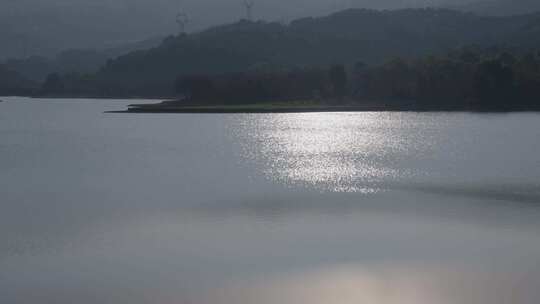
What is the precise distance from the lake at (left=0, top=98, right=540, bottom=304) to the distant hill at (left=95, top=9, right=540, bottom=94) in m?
80.6

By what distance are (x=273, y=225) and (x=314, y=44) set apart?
Answer: 115m

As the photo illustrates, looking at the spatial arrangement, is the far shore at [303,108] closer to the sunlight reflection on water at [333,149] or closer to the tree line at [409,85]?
the tree line at [409,85]

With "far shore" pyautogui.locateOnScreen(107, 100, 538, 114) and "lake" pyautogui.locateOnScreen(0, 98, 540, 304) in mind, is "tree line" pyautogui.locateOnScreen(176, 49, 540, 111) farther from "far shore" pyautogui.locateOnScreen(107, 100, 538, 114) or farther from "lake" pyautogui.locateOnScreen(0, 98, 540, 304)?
"lake" pyautogui.locateOnScreen(0, 98, 540, 304)

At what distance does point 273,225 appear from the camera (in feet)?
44.0

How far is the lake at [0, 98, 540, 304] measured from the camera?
9.48 metres

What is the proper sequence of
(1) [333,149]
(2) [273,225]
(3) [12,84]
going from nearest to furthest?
(2) [273,225] < (1) [333,149] < (3) [12,84]

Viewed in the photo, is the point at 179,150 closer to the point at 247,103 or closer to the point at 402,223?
the point at 402,223

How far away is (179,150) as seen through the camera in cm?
2961

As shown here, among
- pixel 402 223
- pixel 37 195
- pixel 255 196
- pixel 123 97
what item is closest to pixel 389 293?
pixel 402 223

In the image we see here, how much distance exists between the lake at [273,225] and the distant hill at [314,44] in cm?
8060

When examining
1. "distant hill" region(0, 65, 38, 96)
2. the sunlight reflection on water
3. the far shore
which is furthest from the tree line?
"distant hill" region(0, 65, 38, 96)

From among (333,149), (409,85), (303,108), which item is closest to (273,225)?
(333,149)

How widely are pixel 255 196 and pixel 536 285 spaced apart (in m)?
8.35

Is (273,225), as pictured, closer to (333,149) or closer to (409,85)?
(333,149)
